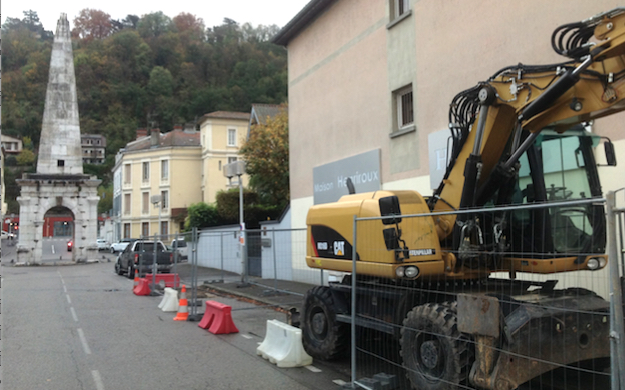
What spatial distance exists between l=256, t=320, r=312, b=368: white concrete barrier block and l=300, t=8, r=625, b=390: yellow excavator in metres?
0.78

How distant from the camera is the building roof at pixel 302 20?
58.1 feet

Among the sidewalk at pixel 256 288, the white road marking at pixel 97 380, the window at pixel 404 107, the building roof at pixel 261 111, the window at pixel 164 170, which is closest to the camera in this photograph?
the white road marking at pixel 97 380

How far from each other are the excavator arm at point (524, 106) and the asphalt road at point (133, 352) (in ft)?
10.0

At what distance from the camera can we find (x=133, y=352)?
867 cm

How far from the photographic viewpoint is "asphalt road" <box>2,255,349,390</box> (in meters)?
6.93

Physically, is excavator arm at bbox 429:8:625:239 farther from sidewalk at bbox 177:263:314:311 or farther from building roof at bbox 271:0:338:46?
building roof at bbox 271:0:338:46

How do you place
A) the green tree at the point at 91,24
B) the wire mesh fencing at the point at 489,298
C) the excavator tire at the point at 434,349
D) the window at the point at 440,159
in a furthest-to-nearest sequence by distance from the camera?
1. the green tree at the point at 91,24
2. the window at the point at 440,159
3. the excavator tire at the point at 434,349
4. the wire mesh fencing at the point at 489,298

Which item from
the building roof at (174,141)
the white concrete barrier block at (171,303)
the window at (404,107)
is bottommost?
the white concrete barrier block at (171,303)

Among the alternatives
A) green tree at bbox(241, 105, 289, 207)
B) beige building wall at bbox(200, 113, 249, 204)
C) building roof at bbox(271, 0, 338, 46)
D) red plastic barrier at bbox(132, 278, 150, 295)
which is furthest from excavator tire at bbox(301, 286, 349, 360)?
beige building wall at bbox(200, 113, 249, 204)

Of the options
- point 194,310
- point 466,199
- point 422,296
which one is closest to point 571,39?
point 466,199

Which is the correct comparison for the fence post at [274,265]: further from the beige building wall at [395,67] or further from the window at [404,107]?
the window at [404,107]

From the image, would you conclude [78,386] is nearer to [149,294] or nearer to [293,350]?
[293,350]

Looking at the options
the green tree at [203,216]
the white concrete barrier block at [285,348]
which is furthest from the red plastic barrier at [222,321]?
the green tree at [203,216]

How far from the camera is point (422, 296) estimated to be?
20.2 feet
